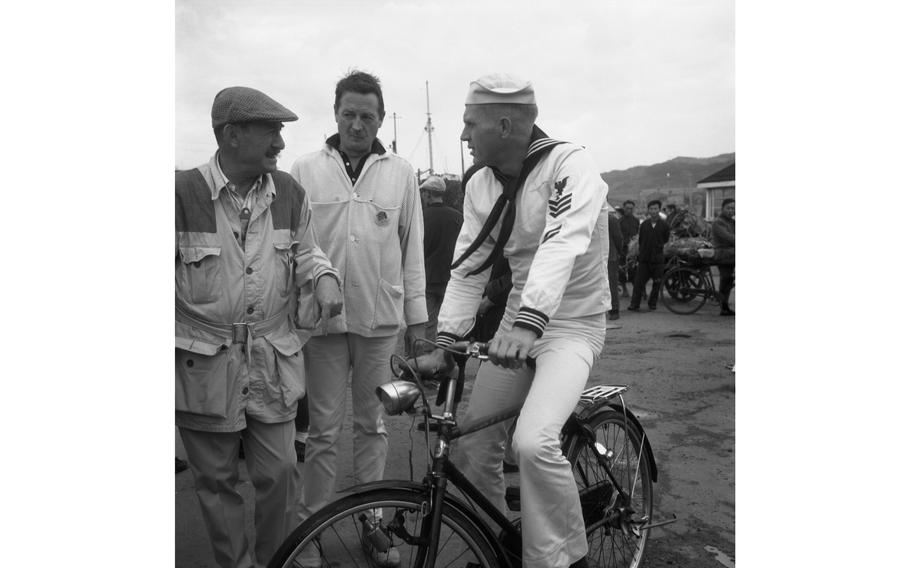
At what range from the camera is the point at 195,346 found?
2.43 m

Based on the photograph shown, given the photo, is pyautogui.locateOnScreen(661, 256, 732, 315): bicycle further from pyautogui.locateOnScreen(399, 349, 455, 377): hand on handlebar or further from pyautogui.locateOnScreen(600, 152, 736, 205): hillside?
pyautogui.locateOnScreen(399, 349, 455, 377): hand on handlebar

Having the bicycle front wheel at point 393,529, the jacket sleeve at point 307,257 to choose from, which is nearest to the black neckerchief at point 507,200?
the jacket sleeve at point 307,257

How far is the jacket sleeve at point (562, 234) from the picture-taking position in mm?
2260

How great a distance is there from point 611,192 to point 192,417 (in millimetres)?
1921

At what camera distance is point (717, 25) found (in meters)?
2.79

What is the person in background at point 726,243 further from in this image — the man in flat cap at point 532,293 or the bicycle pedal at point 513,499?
the bicycle pedal at point 513,499

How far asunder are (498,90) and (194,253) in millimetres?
1152

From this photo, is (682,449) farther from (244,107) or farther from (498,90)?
(244,107)

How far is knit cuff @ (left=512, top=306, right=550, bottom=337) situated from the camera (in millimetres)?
2227

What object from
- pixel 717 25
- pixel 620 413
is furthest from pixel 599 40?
pixel 620 413

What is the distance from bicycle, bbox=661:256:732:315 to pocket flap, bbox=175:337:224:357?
4.64 m

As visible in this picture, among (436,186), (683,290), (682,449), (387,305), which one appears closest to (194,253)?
(387,305)

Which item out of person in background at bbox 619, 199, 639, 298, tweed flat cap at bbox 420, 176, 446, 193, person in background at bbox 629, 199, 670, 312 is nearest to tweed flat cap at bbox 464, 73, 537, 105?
tweed flat cap at bbox 420, 176, 446, 193
